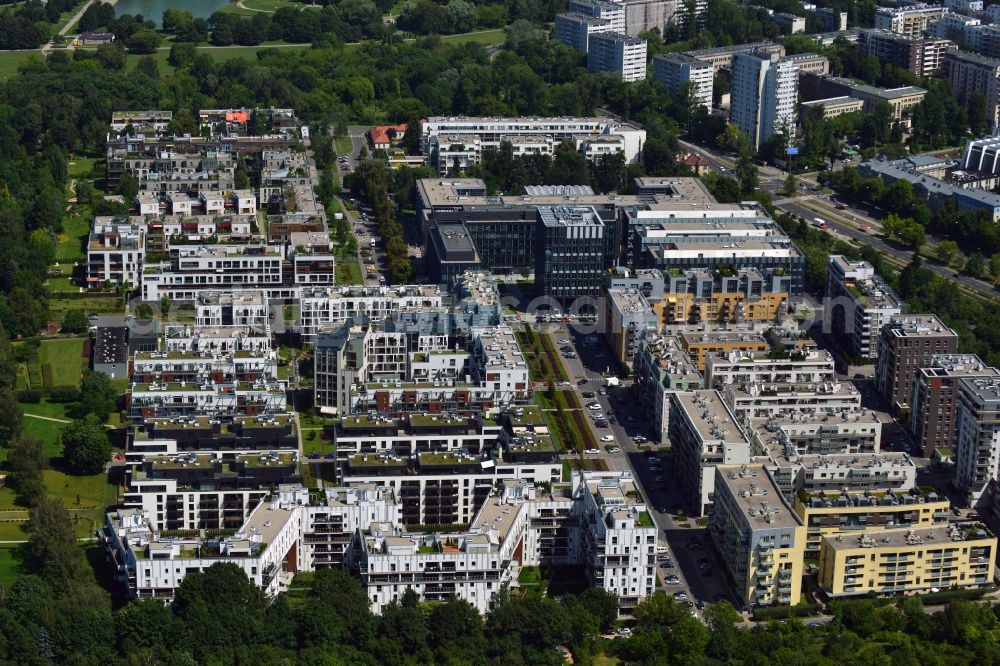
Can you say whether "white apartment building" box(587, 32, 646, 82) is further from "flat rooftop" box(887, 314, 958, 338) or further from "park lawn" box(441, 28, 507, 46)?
"flat rooftop" box(887, 314, 958, 338)

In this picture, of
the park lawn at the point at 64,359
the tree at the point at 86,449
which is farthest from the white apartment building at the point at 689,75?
the tree at the point at 86,449

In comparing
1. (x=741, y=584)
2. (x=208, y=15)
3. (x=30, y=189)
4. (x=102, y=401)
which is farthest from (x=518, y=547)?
(x=208, y=15)

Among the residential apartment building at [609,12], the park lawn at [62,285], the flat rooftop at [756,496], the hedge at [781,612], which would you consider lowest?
the hedge at [781,612]

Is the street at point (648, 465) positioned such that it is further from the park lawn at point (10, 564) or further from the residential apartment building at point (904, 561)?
the park lawn at point (10, 564)

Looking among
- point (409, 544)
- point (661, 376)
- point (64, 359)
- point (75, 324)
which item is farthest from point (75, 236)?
point (409, 544)

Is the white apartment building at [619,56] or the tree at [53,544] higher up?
the white apartment building at [619,56]

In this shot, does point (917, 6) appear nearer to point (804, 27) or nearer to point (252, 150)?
point (804, 27)
